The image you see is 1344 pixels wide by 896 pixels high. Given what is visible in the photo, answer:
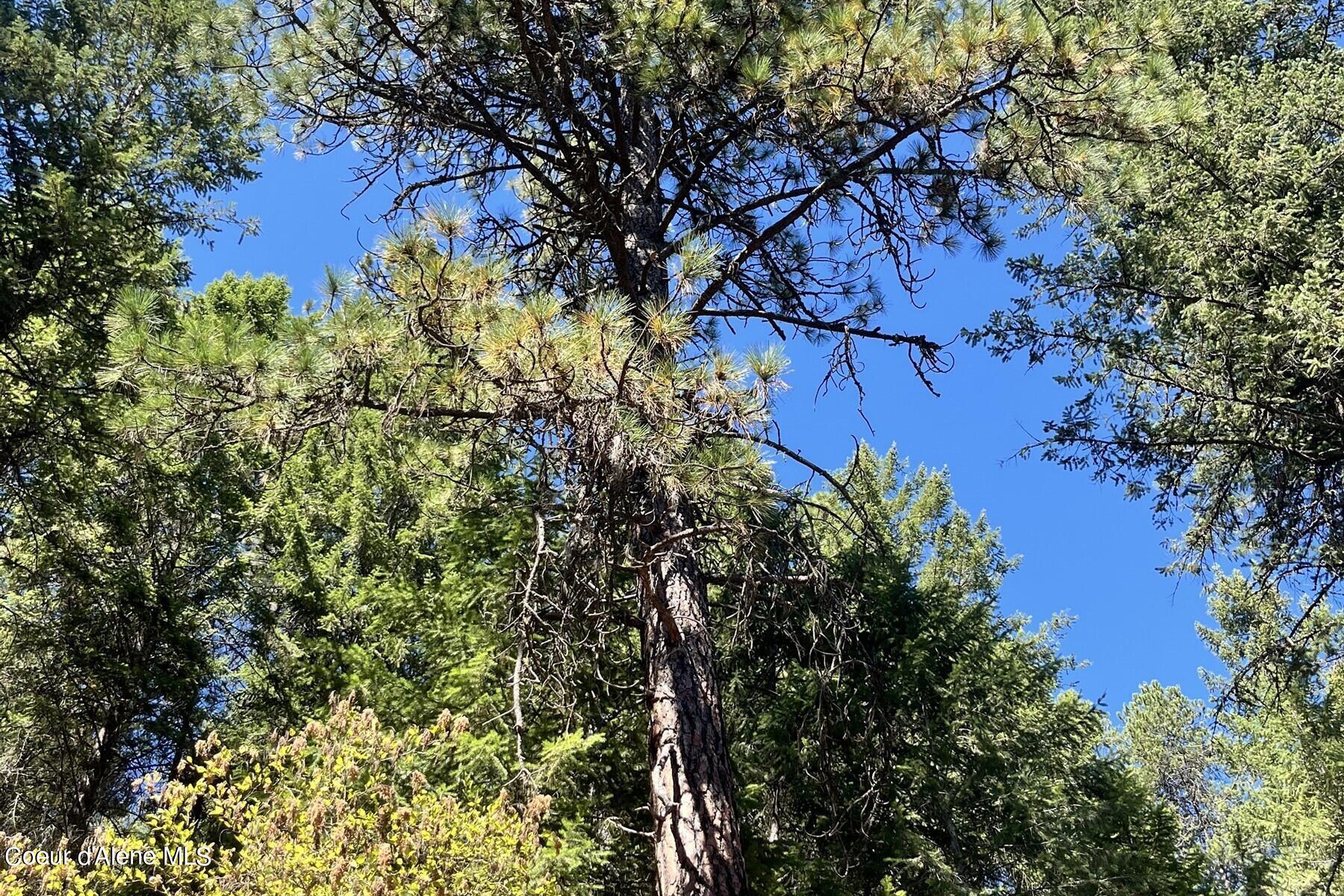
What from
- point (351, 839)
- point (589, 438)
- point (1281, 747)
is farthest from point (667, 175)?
point (1281, 747)

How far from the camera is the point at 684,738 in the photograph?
4.09 meters

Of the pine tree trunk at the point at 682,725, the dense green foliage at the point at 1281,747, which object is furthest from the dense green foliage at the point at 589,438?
the dense green foliage at the point at 1281,747

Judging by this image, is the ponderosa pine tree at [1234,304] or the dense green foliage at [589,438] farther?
the ponderosa pine tree at [1234,304]

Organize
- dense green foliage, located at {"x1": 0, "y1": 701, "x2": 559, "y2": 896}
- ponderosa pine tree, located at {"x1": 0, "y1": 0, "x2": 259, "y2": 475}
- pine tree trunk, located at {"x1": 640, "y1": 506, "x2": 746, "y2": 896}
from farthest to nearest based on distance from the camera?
1. ponderosa pine tree, located at {"x1": 0, "y1": 0, "x2": 259, "y2": 475}
2. dense green foliage, located at {"x1": 0, "y1": 701, "x2": 559, "y2": 896}
3. pine tree trunk, located at {"x1": 640, "y1": 506, "x2": 746, "y2": 896}

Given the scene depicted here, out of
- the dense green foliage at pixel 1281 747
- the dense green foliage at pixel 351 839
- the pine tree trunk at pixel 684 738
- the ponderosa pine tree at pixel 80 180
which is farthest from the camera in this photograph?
the dense green foliage at pixel 1281 747

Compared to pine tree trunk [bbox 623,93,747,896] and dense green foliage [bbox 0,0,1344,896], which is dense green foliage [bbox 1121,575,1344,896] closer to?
dense green foliage [bbox 0,0,1344,896]

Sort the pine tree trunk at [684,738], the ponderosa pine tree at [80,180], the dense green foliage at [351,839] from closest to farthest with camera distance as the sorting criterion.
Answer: the pine tree trunk at [684,738] < the dense green foliage at [351,839] < the ponderosa pine tree at [80,180]

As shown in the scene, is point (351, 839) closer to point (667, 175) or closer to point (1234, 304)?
point (667, 175)

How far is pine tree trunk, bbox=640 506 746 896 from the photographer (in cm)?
380

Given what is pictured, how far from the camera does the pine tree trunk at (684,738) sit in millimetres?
3805

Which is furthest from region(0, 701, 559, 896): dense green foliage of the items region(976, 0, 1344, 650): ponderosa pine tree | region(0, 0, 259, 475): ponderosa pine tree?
region(976, 0, 1344, 650): ponderosa pine tree

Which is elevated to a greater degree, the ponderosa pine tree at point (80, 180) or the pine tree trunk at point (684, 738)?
the ponderosa pine tree at point (80, 180)

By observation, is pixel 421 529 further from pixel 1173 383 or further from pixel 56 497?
pixel 1173 383

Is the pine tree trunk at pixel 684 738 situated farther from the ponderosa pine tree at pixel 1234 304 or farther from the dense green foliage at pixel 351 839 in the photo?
the ponderosa pine tree at pixel 1234 304
